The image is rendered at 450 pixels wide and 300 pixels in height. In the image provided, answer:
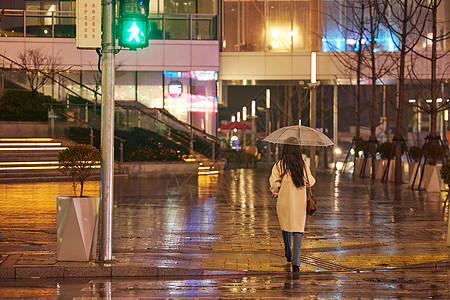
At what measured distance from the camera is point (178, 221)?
14680mm

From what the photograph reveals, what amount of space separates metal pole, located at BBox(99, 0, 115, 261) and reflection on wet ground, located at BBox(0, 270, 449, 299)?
96cm

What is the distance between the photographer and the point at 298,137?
411 inches

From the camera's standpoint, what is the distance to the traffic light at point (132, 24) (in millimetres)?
9984

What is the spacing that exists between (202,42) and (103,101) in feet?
99.6

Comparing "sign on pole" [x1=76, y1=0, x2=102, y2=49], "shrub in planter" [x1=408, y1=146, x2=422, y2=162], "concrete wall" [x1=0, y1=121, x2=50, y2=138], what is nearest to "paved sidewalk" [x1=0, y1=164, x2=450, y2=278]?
"sign on pole" [x1=76, y1=0, x2=102, y2=49]

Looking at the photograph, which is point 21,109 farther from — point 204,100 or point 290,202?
point 290,202

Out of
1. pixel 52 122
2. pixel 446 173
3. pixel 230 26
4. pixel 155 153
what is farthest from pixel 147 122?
pixel 446 173

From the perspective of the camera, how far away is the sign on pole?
9.99m

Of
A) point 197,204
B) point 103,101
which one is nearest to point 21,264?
point 103,101

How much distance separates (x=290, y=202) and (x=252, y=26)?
112 ft

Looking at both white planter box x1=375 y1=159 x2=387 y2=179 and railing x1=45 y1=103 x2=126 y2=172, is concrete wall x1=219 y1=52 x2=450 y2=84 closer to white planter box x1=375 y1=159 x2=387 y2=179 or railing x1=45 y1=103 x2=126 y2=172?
white planter box x1=375 y1=159 x2=387 y2=179

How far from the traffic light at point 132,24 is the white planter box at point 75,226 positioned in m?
2.28

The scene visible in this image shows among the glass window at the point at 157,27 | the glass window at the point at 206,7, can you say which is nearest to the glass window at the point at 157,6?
the glass window at the point at 157,27

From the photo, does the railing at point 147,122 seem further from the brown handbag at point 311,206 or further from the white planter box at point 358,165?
the brown handbag at point 311,206
